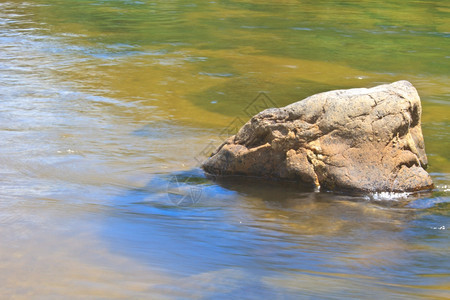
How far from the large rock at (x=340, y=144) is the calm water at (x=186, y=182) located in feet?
0.56

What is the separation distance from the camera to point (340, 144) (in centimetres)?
523

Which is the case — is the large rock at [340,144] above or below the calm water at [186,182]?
above

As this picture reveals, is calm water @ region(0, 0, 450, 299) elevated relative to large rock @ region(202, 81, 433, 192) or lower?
lower

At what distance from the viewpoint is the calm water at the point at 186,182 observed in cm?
Answer: 361

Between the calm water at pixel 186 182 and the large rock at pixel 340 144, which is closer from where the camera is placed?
the calm water at pixel 186 182

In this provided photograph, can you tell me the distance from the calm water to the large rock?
0.17 m

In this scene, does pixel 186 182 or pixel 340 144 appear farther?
pixel 186 182

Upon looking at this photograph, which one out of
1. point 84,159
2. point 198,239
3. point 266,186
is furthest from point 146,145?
point 198,239

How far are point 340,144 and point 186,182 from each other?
4.32 ft

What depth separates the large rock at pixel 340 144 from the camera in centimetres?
517

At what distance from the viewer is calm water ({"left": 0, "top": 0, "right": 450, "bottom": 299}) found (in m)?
3.61

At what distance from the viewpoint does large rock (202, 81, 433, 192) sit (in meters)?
5.17

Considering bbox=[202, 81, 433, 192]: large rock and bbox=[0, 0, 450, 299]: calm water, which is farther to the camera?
bbox=[202, 81, 433, 192]: large rock

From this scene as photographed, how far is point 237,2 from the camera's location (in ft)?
56.1
